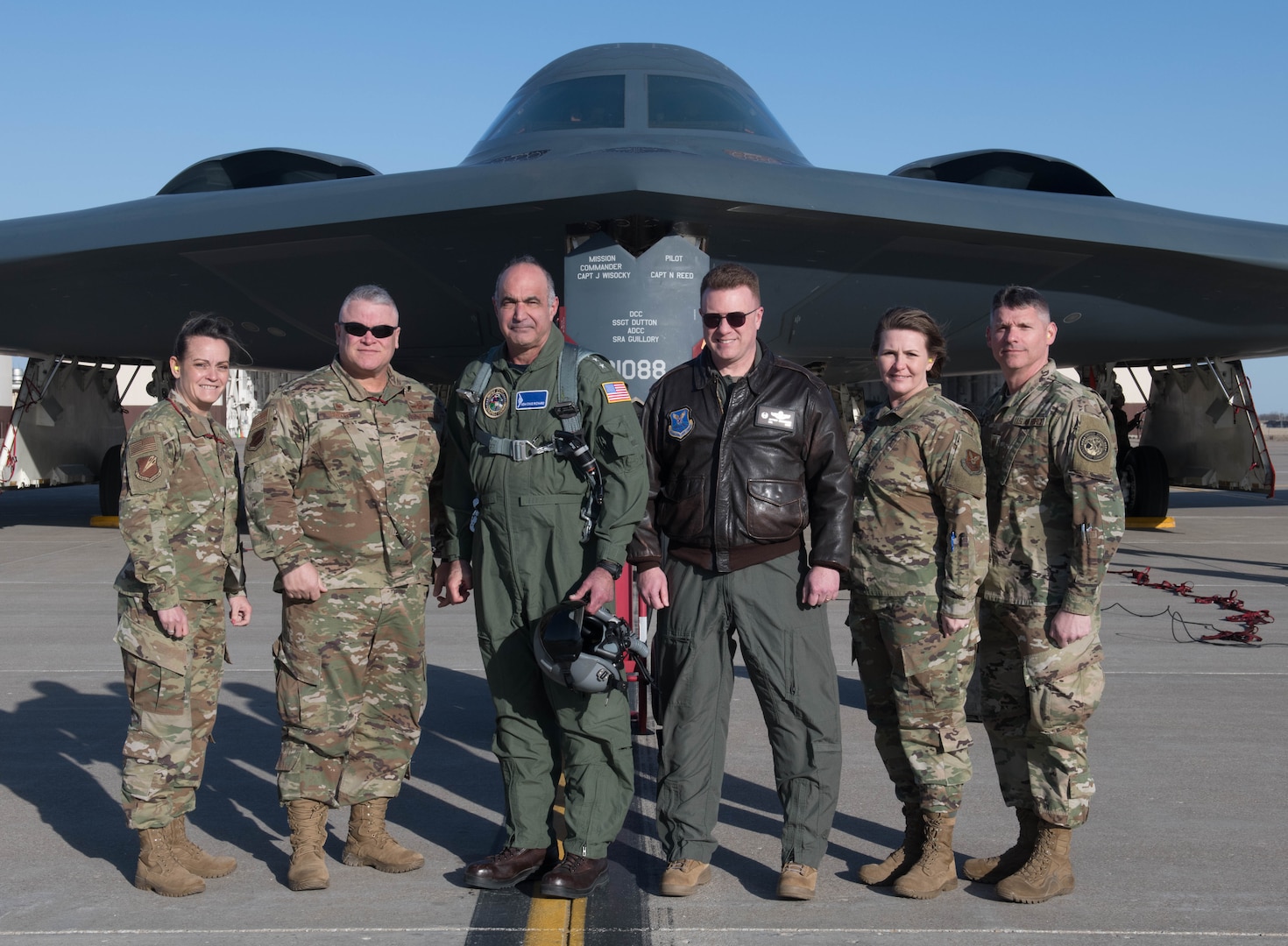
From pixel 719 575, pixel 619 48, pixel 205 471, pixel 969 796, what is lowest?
pixel 969 796

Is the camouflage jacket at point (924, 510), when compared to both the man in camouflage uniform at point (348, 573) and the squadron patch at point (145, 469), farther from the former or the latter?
the squadron patch at point (145, 469)

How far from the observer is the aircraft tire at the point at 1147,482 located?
54.5 ft

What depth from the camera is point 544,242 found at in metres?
10.5

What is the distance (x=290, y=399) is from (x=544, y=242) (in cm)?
652

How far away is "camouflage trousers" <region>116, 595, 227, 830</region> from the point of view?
4.05 m

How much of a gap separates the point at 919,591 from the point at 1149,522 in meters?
14.2

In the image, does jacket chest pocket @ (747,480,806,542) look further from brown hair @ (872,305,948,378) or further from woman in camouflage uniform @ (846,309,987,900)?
brown hair @ (872,305,948,378)

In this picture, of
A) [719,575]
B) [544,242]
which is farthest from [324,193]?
[719,575]

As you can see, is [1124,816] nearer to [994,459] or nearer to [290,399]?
[994,459]

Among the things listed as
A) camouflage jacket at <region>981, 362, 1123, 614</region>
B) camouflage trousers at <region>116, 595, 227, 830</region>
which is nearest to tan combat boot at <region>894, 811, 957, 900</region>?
camouflage jacket at <region>981, 362, 1123, 614</region>

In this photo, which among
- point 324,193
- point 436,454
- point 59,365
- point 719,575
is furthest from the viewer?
point 59,365

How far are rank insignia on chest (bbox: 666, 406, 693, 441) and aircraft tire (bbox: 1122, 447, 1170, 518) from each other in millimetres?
14035

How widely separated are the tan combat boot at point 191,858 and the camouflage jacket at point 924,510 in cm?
254

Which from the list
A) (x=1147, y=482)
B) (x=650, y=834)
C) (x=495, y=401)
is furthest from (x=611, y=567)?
(x=1147, y=482)
